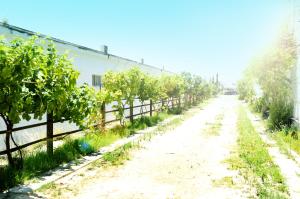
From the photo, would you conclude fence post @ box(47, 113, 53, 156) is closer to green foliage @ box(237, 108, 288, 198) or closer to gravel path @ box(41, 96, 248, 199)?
gravel path @ box(41, 96, 248, 199)

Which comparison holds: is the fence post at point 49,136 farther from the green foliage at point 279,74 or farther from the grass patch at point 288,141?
the green foliage at point 279,74

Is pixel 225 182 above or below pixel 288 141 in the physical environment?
below

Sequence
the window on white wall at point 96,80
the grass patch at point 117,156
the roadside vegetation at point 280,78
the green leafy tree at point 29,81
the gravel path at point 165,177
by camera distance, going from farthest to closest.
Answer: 1. the window on white wall at point 96,80
2. the roadside vegetation at point 280,78
3. the grass patch at point 117,156
4. the gravel path at point 165,177
5. the green leafy tree at point 29,81

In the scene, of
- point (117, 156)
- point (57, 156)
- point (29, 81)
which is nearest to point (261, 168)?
point (117, 156)

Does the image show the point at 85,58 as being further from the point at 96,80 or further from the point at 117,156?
the point at 117,156

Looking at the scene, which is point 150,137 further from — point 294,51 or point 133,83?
point 294,51

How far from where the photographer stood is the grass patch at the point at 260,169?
22.4 ft

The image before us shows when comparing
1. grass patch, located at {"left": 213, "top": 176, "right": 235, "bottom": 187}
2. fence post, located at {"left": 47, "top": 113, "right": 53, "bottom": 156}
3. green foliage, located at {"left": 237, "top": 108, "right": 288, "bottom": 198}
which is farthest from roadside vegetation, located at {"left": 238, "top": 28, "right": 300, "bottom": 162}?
fence post, located at {"left": 47, "top": 113, "right": 53, "bottom": 156}

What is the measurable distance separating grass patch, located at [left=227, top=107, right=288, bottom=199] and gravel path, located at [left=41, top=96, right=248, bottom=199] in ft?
1.07

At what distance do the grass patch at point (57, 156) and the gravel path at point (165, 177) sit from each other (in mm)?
904

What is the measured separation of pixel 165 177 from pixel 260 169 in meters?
2.37

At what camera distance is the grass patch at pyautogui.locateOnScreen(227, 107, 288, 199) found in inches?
269

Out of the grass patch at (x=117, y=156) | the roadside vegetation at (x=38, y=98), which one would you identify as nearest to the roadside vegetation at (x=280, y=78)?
the grass patch at (x=117, y=156)

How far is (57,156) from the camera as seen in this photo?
9.20 metres
